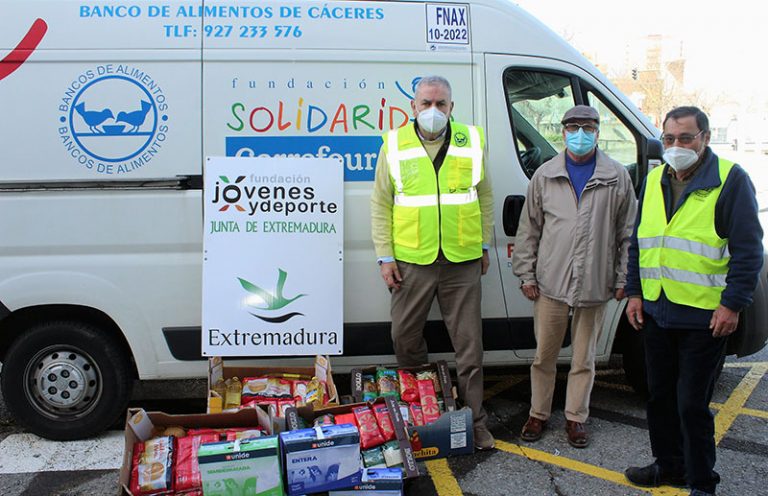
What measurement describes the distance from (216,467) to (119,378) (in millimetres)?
A: 1193

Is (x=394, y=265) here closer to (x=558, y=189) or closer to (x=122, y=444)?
(x=558, y=189)

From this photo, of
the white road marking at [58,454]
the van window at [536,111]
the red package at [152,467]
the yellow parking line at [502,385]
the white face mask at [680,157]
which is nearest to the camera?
the white face mask at [680,157]

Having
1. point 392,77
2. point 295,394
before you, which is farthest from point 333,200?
point 295,394

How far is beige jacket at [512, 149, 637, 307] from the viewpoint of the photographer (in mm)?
3365

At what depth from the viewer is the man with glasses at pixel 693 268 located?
261 centimetres

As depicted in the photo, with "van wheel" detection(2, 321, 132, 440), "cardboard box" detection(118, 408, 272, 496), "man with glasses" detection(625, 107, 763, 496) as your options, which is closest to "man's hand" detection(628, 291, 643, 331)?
"man with glasses" detection(625, 107, 763, 496)

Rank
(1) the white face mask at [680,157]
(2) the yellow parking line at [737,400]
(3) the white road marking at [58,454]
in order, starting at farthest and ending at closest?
1. (2) the yellow parking line at [737,400]
2. (3) the white road marking at [58,454]
3. (1) the white face mask at [680,157]

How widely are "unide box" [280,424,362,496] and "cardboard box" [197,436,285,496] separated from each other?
2.4 inches

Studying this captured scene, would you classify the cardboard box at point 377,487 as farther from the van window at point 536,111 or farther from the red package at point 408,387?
the van window at point 536,111

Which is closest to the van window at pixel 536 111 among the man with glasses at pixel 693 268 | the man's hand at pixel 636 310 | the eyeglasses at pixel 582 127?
the eyeglasses at pixel 582 127

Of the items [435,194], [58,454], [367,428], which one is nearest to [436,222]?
[435,194]

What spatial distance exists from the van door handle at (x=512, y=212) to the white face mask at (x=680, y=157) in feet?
3.53

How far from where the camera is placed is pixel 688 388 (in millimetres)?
2803

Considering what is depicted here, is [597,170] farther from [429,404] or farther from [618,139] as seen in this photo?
[429,404]
